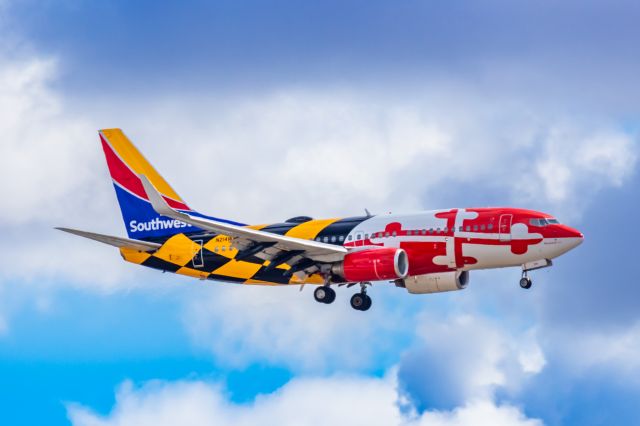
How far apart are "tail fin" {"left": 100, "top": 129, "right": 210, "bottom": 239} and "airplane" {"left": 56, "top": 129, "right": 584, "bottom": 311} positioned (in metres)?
2.68

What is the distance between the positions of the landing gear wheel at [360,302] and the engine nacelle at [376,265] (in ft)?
11.5

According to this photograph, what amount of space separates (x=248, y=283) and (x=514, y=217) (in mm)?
16604

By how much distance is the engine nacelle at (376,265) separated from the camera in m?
74.6

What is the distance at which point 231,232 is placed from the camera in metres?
73.2

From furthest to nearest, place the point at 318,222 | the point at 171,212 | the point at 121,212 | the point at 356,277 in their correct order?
the point at 121,212 → the point at 318,222 → the point at 356,277 → the point at 171,212

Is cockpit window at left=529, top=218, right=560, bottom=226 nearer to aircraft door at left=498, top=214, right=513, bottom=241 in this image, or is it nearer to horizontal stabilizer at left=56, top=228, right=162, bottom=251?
aircraft door at left=498, top=214, right=513, bottom=241

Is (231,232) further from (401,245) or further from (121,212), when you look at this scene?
(121,212)

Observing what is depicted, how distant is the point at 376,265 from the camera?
74.8 metres

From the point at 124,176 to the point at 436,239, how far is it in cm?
2292

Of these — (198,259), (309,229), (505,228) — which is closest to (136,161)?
(198,259)

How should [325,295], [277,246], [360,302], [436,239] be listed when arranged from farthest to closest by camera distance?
[360,302] → [325,295] → [436,239] → [277,246]

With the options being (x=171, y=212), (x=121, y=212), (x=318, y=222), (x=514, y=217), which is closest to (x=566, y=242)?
(x=514, y=217)

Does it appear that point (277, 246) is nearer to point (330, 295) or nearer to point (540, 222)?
point (330, 295)

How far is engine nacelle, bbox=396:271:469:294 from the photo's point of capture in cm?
7794
